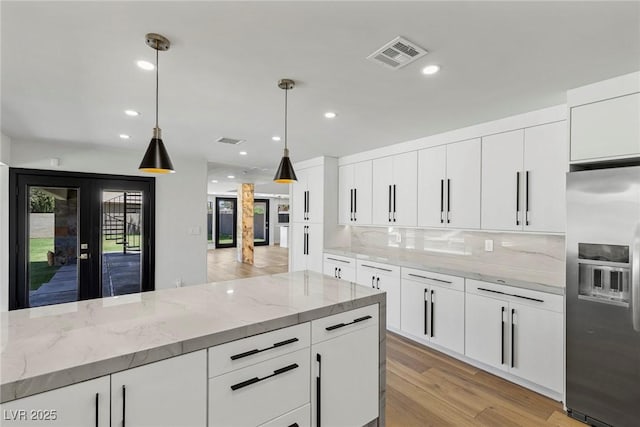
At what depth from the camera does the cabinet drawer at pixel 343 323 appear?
176cm

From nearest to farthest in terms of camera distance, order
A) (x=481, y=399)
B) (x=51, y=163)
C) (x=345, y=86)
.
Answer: (x=345, y=86) → (x=481, y=399) → (x=51, y=163)

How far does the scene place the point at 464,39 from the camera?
5.67 ft

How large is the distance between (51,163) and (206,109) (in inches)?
117

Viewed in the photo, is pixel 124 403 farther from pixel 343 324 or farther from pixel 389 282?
pixel 389 282

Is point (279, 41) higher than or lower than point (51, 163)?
higher

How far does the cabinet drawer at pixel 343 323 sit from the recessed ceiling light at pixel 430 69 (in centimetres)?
165

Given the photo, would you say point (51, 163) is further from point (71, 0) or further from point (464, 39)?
point (464, 39)

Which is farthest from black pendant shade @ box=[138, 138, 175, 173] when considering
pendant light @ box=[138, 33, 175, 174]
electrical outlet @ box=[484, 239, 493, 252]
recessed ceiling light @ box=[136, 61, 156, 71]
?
electrical outlet @ box=[484, 239, 493, 252]

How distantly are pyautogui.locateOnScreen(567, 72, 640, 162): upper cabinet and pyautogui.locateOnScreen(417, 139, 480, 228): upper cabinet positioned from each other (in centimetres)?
99

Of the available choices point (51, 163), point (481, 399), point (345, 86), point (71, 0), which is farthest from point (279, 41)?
point (51, 163)

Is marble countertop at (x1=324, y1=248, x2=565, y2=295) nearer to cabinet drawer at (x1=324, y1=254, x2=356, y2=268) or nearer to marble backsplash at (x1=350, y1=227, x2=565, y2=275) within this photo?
marble backsplash at (x1=350, y1=227, x2=565, y2=275)

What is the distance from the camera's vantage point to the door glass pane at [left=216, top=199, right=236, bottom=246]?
13.0 meters

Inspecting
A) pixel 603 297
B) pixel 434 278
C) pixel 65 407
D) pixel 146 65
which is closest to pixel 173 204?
pixel 146 65

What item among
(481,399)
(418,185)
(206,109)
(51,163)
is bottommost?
(481,399)
